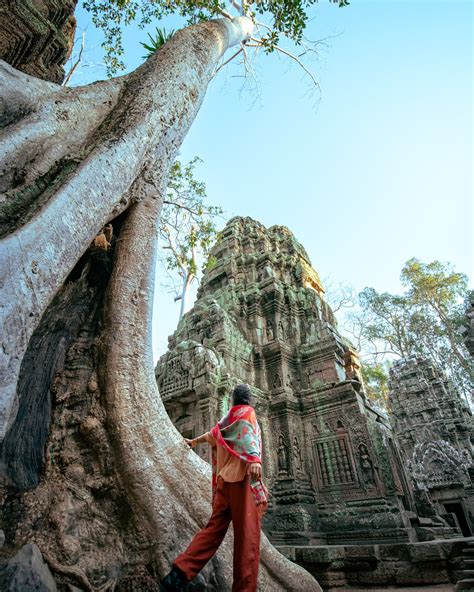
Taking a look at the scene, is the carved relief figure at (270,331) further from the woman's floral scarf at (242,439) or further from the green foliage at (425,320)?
the green foliage at (425,320)

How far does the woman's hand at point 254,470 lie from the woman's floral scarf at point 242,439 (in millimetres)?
25

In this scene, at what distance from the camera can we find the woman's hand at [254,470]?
2.07m

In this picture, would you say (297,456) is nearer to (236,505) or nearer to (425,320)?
(236,505)

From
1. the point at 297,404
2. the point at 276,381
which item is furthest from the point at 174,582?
the point at 276,381

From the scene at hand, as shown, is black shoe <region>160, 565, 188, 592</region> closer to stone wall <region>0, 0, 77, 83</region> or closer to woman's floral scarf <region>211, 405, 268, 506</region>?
woman's floral scarf <region>211, 405, 268, 506</region>

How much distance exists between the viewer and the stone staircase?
10.3 ft

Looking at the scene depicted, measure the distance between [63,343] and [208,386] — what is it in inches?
177

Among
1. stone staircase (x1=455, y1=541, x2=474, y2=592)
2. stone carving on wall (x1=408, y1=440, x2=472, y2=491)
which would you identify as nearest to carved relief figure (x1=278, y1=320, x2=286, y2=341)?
stone staircase (x1=455, y1=541, x2=474, y2=592)

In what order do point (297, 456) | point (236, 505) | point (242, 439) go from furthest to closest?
point (297, 456)
point (242, 439)
point (236, 505)

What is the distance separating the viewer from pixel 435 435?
14219mm

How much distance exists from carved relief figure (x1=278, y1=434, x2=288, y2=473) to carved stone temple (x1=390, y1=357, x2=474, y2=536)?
270 inches

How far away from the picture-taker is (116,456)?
6.75 ft

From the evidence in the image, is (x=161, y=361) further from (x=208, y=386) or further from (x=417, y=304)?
(x=417, y=304)

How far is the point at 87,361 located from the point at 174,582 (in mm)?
1336
